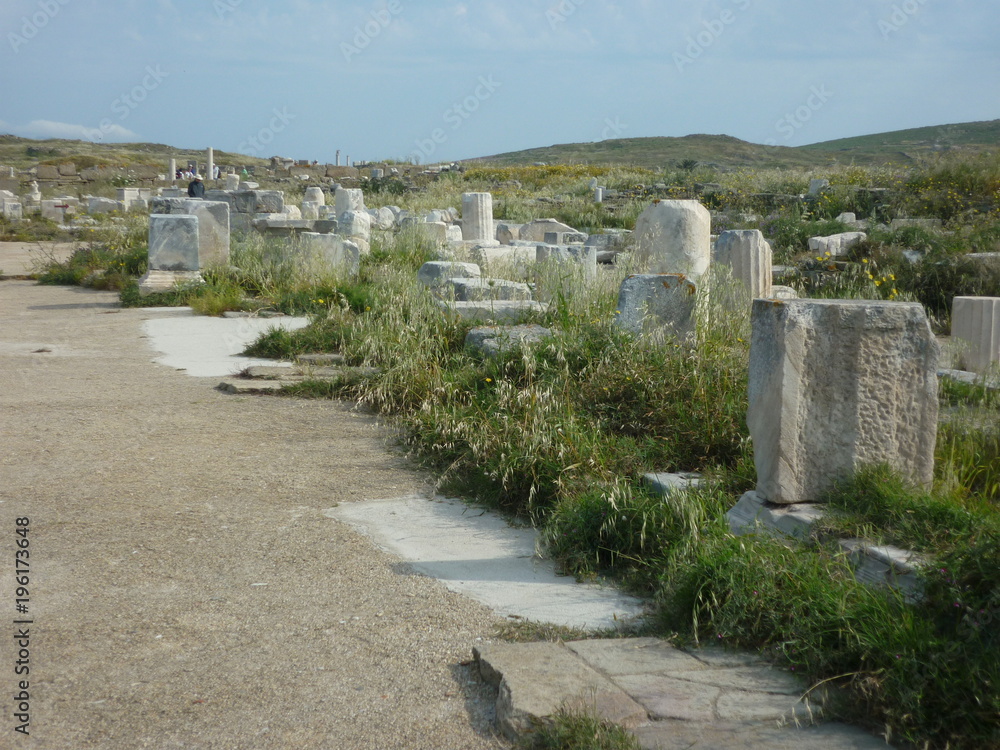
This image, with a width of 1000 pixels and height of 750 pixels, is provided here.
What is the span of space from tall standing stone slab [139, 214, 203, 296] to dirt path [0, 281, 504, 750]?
6569 millimetres

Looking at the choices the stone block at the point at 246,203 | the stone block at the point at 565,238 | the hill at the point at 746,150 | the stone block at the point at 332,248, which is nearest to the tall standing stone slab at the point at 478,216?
the stone block at the point at 565,238

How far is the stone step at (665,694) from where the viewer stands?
2.53 m

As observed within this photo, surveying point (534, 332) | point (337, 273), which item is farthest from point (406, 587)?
point (337, 273)

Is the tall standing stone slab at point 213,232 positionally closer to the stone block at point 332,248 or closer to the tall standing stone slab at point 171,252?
the tall standing stone slab at point 171,252

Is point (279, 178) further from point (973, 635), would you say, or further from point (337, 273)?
point (973, 635)

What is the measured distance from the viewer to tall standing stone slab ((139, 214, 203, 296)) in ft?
43.0

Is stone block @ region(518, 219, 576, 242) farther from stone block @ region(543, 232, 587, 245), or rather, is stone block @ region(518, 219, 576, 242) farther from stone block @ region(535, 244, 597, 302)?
stone block @ region(535, 244, 597, 302)

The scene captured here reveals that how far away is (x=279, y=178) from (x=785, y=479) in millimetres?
41517

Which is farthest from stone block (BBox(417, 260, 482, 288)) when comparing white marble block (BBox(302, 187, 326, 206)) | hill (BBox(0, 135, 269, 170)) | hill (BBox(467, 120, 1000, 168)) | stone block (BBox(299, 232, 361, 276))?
hill (BBox(467, 120, 1000, 168))

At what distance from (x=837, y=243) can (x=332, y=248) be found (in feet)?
25.7

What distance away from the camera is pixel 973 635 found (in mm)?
2559

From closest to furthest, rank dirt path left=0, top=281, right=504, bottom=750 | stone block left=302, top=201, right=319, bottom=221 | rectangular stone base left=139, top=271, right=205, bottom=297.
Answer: dirt path left=0, top=281, right=504, bottom=750 → rectangular stone base left=139, top=271, right=205, bottom=297 → stone block left=302, top=201, right=319, bottom=221

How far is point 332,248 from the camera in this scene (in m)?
13.5

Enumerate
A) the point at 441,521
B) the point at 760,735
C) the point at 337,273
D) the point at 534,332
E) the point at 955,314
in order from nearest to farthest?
the point at 760,735
the point at 441,521
the point at 534,332
the point at 955,314
the point at 337,273
